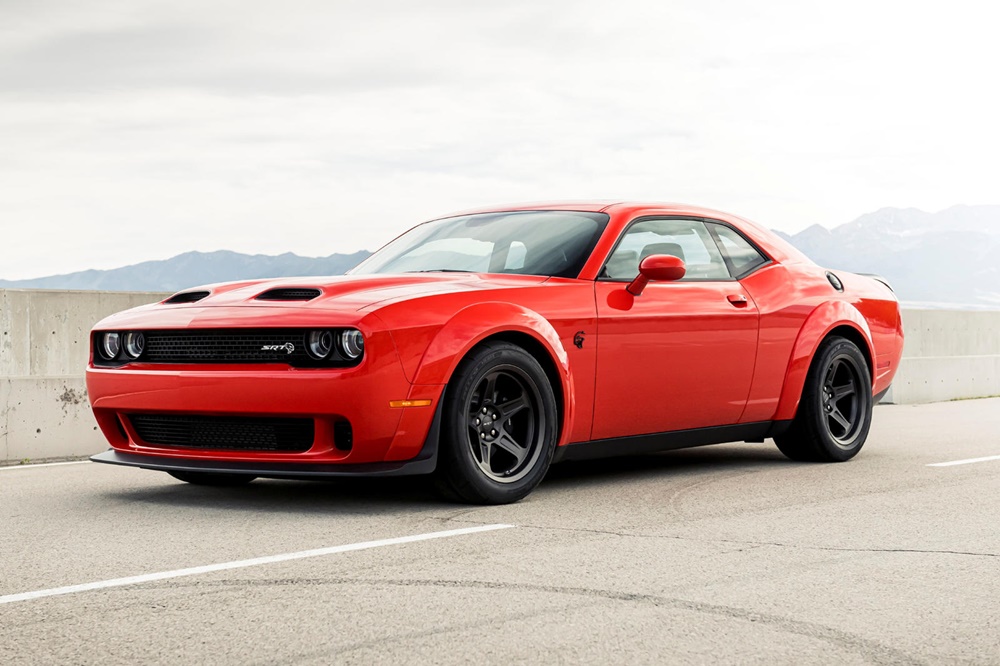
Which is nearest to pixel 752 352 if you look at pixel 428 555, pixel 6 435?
pixel 428 555

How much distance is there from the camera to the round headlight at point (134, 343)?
21.1 ft

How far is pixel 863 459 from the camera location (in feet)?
28.8

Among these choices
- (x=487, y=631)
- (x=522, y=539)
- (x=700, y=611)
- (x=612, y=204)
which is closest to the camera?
(x=487, y=631)

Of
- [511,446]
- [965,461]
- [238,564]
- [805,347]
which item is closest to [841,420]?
[805,347]

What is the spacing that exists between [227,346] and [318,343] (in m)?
0.46

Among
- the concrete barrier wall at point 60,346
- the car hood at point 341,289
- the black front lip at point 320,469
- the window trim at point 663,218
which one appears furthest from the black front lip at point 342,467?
the concrete barrier wall at point 60,346

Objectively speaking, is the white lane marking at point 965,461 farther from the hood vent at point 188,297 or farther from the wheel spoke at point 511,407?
the hood vent at point 188,297

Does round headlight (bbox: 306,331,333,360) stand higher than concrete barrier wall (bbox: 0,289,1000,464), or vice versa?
round headlight (bbox: 306,331,333,360)

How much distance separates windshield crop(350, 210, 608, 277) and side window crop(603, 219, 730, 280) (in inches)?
7.0

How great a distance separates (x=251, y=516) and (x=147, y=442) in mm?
755

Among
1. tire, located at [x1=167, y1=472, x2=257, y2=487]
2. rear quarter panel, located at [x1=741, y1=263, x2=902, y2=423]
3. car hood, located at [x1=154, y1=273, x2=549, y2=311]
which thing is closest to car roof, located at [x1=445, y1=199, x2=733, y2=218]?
rear quarter panel, located at [x1=741, y1=263, x2=902, y2=423]

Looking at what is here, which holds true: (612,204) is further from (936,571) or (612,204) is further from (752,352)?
(936,571)

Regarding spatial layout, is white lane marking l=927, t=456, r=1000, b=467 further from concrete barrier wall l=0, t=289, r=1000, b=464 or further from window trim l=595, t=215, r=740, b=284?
concrete barrier wall l=0, t=289, r=1000, b=464

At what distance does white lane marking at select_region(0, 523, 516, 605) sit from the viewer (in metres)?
4.43
